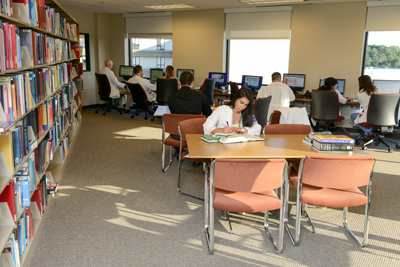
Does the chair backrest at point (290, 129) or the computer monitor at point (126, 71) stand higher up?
the computer monitor at point (126, 71)

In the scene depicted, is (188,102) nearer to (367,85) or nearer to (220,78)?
(367,85)

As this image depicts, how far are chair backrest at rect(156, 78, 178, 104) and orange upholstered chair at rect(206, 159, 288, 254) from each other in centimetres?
559

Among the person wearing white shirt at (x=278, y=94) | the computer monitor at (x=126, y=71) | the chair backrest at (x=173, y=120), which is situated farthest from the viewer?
the computer monitor at (x=126, y=71)

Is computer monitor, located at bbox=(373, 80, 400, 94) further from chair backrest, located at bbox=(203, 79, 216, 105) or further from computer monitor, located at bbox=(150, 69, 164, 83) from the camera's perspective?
computer monitor, located at bbox=(150, 69, 164, 83)

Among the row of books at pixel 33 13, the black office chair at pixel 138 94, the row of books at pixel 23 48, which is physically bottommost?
the black office chair at pixel 138 94

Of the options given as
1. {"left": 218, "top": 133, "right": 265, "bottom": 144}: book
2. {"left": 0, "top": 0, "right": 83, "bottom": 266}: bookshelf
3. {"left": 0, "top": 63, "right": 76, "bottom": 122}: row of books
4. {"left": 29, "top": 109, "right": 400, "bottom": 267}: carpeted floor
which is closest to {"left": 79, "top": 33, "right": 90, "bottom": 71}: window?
{"left": 29, "top": 109, "right": 400, "bottom": 267}: carpeted floor

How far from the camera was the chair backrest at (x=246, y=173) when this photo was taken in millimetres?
2400

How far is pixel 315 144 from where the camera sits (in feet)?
9.91

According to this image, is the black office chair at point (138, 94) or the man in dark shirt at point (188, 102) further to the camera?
the black office chair at point (138, 94)

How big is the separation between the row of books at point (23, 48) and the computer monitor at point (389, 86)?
227 inches

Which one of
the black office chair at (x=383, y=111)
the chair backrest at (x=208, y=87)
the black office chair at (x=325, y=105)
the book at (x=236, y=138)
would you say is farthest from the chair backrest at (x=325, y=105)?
the book at (x=236, y=138)

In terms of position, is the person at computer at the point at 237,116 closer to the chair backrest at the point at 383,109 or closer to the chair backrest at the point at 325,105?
the chair backrest at the point at 383,109

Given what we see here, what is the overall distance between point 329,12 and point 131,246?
6.61 m

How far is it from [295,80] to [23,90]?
6.35 meters
